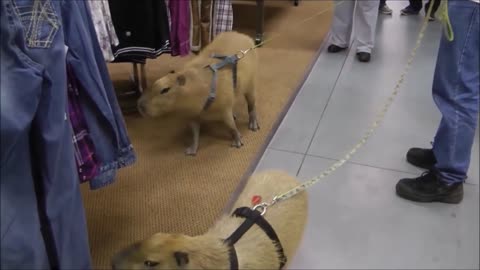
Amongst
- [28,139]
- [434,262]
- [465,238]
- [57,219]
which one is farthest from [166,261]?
[465,238]

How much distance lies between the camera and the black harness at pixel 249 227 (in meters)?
1.38

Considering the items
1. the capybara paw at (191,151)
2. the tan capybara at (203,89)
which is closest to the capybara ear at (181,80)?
the tan capybara at (203,89)

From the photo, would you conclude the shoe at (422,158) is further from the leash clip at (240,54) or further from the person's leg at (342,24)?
the person's leg at (342,24)

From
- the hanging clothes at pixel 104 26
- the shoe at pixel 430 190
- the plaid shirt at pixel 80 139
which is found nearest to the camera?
the plaid shirt at pixel 80 139

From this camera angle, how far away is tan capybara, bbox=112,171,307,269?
1.25m

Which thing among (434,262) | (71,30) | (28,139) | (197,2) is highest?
(71,30)

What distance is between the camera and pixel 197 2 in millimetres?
2947

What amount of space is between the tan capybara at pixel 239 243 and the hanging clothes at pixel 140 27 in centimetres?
105

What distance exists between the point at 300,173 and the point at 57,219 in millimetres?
1514

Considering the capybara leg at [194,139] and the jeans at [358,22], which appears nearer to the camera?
the capybara leg at [194,139]

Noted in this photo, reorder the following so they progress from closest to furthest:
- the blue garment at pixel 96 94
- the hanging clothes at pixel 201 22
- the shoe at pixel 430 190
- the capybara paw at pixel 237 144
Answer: the blue garment at pixel 96 94 → the shoe at pixel 430 190 → the capybara paw at pixel 237 144 → the hanging clothes at pixel 201 22

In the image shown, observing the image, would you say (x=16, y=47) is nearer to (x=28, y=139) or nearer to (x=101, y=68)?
(x=28, y=139)

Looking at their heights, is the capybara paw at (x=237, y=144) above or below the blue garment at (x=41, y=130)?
below

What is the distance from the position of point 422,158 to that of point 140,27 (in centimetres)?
159
